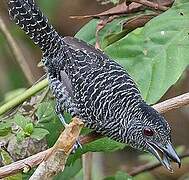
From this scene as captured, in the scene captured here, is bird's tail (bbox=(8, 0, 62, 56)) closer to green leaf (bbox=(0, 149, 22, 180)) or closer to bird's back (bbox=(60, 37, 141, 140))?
bird's back (bbox=(60, 37, 141, 140))

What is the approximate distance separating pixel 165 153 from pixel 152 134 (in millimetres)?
81

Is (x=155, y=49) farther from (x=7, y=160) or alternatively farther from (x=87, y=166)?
(x=7, y=160)

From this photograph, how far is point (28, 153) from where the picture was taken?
2.67 meters

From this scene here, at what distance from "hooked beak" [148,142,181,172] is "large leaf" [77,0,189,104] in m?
→ 0.21

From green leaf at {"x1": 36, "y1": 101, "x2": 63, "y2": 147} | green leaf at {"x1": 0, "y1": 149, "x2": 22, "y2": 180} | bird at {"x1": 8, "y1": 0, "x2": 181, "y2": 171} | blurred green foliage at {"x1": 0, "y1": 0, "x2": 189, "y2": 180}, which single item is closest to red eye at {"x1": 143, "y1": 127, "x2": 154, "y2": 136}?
bird at {"x1": 8, "y1": 0, "x2": 181, "y2": 171}

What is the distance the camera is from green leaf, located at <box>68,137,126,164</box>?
256cm

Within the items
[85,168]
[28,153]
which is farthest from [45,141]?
[85,168]

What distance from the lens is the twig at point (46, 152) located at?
2086 mm

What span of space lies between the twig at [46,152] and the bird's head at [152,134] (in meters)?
0.05

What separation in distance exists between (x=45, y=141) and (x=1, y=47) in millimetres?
1956

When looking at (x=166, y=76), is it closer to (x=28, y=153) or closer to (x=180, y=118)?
(x=28, y=153)

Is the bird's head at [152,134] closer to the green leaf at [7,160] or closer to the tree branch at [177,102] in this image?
the tree branch at [177,102]

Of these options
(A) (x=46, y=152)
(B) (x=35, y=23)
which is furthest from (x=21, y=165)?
(B) (x=35, y=23)

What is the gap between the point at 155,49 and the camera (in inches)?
105
